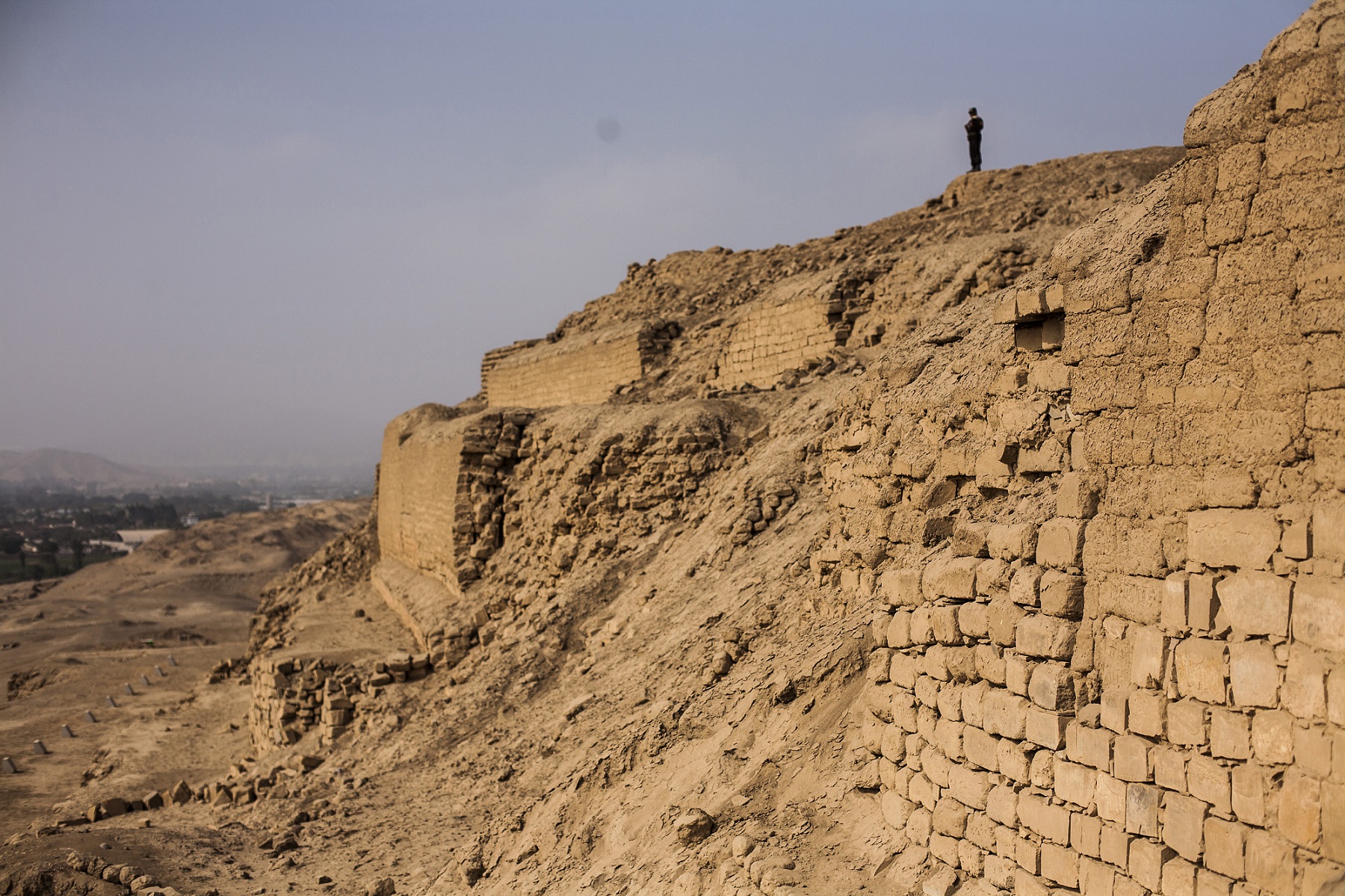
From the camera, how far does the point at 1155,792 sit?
11.5 ft

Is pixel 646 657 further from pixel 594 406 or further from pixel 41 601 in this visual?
pixel 41 601

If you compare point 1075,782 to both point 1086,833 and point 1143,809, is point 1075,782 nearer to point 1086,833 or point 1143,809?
point 1086,833

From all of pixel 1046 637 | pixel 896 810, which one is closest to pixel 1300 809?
pixel 1046 637

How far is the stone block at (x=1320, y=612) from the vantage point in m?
3.09

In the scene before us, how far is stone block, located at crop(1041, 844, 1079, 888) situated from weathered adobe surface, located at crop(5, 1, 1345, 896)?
11 mm

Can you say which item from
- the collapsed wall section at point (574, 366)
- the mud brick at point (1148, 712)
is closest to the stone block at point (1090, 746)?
the mud brick at point (1148, 712)

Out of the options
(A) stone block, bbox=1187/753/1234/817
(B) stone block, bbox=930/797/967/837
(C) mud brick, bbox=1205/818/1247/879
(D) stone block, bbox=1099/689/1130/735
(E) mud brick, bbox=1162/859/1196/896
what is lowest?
(B) stone block, bbox=930/797/967/837

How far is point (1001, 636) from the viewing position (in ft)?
13.8

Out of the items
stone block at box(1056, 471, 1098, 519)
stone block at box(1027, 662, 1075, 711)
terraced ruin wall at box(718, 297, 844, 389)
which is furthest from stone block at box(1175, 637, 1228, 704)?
terraced ruin wall at box(718, 297, 844, 389)

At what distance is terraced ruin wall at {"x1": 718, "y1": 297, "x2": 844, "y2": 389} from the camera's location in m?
14.7

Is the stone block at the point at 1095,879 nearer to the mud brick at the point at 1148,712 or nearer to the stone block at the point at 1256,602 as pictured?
the mud brick at the point at 1148,712

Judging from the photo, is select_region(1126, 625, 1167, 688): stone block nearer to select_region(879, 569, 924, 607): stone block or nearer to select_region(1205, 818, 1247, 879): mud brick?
select_region(1205, 818, 1247, 879): mud brick

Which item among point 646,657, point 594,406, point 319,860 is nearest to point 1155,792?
point 646,657

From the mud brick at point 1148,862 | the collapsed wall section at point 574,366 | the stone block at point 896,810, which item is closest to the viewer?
the mud brick at point 1148,862
